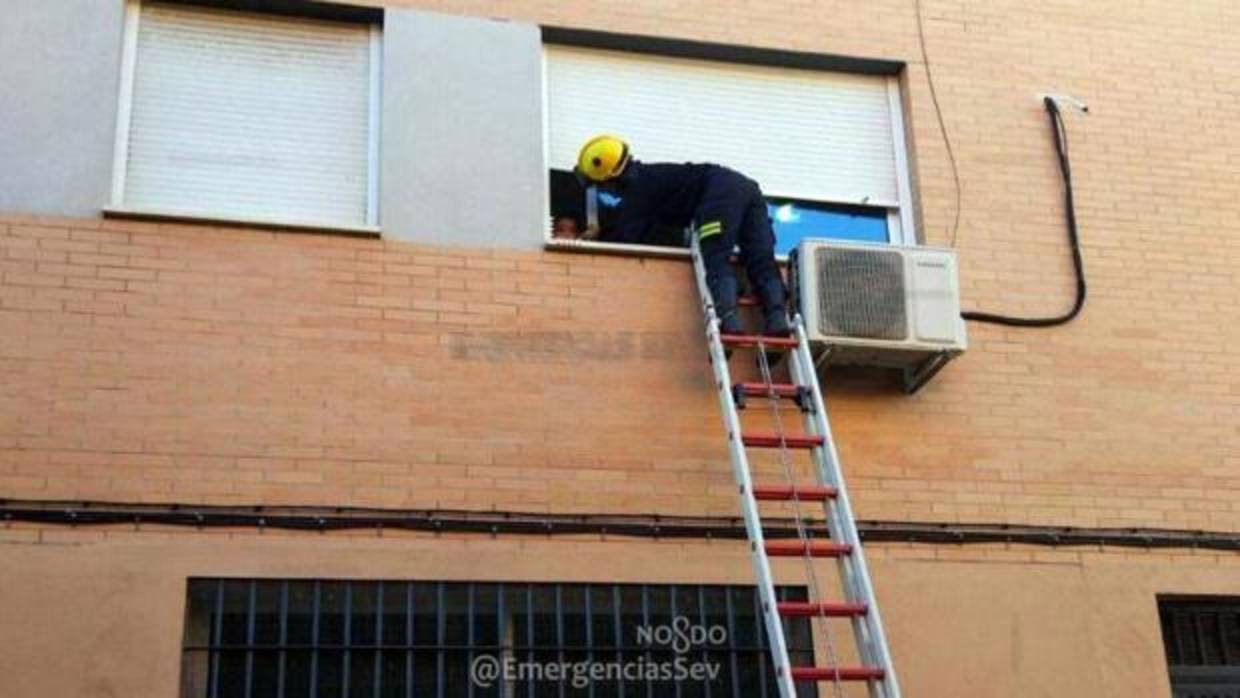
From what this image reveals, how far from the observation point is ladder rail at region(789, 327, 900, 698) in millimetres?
6770

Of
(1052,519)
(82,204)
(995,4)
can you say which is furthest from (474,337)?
(995,4)

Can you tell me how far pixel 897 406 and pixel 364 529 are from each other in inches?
111

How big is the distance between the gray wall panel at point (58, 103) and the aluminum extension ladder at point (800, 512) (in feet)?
9.95

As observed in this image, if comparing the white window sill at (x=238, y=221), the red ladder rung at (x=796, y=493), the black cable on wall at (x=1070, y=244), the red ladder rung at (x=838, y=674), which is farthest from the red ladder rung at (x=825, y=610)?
the white window sill at (x=238, y=221)

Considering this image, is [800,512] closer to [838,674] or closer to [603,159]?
[838,674]

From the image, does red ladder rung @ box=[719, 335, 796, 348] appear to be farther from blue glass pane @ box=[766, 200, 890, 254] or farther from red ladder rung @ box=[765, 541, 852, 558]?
red ladder rung @ box=[765, 541, 852, 558]

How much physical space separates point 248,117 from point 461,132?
1105 millimetres

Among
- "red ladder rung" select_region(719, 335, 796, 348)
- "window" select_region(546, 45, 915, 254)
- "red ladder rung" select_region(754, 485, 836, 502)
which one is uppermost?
"window" select_region(546, 45, 915, 254)

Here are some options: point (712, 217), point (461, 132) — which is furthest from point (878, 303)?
point (461, 132)

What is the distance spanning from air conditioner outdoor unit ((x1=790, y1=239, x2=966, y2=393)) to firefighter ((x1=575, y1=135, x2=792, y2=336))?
0.60 feet

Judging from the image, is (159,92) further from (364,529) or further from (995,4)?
(995,4)

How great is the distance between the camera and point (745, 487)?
7.17m

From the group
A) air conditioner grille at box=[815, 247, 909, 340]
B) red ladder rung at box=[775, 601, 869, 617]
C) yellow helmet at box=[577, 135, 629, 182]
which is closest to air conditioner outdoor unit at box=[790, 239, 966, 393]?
air conditioner grille at box=[815, 247, 909, 340]

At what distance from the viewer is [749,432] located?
26.7 feet
